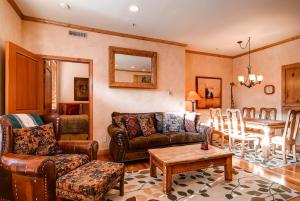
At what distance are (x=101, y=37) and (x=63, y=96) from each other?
363 centimetres

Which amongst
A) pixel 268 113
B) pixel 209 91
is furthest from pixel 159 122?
pixel 268 113

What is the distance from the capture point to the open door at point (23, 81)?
2578 millimetres

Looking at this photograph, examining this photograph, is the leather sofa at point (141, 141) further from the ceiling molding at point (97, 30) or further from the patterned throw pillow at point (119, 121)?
the ceiling molding at point (97, 30)

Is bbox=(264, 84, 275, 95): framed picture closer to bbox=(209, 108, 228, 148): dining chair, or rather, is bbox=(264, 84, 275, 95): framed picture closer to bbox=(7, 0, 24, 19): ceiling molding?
bbox=(209, 108, 228, 148): dining chair

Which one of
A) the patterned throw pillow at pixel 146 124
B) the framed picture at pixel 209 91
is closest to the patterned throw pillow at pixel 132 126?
the patterned throw pillow at pixel 146 124

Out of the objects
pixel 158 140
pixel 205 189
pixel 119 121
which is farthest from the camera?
pixel 119 121

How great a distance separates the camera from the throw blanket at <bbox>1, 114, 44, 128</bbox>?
84.3 inches

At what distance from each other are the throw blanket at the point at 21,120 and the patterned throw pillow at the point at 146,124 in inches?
74.7

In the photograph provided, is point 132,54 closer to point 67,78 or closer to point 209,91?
point 209,91

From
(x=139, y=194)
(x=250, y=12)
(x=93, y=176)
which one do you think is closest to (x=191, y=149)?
(x=139, y=194)

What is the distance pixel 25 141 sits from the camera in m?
2.09

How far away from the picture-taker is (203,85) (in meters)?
5.86

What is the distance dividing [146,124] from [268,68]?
4.06 metres

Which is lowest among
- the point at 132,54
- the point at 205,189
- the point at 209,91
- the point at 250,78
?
the point at 205,189
